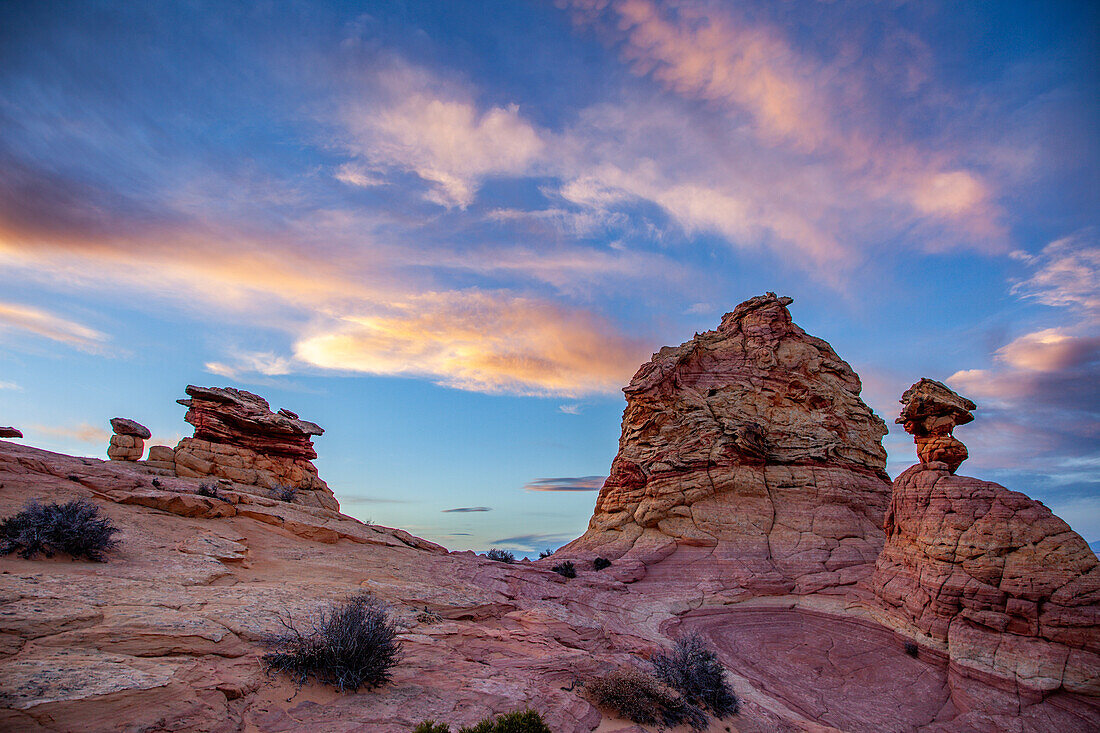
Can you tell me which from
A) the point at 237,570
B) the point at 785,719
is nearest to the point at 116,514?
the point at 237,570

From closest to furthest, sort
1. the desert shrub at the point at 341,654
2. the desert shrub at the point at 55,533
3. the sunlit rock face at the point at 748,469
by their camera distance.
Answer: the desert shrub at the point at 341,654 → the desert shrub at the point at 55,533 → the sunlit rock face at the point at 748,469

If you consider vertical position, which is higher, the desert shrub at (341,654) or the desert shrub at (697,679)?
the desert shrub at (341,654)

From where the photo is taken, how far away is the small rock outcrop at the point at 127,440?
22.4 meters

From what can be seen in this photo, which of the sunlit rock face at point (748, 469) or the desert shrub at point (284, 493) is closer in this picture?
the sunlit rock face at point (748, 469)

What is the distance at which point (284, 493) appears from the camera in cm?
2453

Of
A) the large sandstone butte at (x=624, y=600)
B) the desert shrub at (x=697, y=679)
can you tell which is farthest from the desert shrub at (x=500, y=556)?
the desert shrub at (x=697, y=679)

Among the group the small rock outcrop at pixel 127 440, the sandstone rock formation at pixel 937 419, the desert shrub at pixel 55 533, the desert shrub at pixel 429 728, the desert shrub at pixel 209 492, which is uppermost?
the sandstone rock formation at pixel 937 419

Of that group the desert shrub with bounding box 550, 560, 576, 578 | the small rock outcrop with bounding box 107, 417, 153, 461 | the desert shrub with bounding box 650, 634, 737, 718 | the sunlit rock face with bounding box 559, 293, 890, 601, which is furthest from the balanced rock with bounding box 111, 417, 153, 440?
the desert shrub with bounding box 650, 634, 737, 718

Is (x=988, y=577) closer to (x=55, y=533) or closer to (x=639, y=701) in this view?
(x=639, y=701)

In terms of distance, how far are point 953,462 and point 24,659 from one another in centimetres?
2545

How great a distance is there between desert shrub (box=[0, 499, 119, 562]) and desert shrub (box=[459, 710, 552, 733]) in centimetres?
938

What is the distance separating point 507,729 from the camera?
23.5 feet

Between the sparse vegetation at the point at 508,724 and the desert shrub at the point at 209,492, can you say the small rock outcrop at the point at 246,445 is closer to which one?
the desert shrub at the point at 209,492

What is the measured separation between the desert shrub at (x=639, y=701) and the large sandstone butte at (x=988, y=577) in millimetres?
10338
